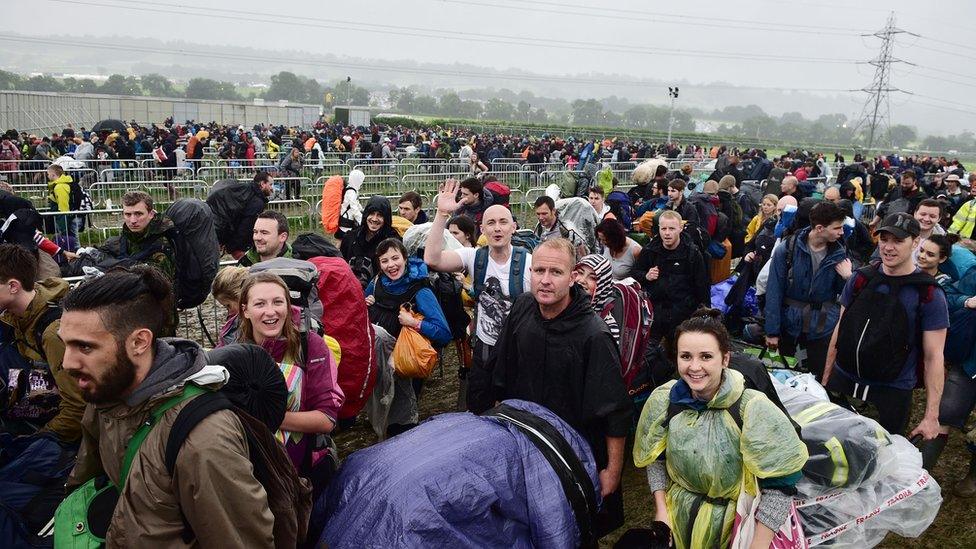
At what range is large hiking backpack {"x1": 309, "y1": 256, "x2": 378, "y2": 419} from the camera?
400cm

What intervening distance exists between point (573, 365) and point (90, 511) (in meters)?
2.06

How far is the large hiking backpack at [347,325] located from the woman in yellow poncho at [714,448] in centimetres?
183

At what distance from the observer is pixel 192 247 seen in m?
6.10

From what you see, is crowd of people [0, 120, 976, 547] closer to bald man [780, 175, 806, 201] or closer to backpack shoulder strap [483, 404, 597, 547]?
backpack shoulder strap [483, 404, 597, 547]

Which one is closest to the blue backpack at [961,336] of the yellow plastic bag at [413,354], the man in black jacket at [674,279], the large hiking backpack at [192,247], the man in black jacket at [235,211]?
the man in black jacket at [674,279]

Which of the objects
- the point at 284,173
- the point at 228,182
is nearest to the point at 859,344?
the point at 228,182

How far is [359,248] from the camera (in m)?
6.21

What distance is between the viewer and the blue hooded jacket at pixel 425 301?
502 cm

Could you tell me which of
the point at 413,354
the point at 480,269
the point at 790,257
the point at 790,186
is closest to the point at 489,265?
the point at 480,269

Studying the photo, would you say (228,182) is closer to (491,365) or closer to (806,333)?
(491,365)

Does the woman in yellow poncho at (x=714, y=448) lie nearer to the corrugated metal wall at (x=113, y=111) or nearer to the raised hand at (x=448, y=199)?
the raised hand at (x=448, y=199)

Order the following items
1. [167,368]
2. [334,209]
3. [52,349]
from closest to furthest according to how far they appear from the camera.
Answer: [167,368] < [52,349] < [334,209]

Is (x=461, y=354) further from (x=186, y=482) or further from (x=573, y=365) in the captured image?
(x=186, y=482)

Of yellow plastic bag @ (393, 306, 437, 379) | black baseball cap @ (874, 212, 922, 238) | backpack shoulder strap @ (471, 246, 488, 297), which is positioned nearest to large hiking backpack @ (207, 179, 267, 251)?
yellow plastic bag @ (393, 306, 437, 379)
